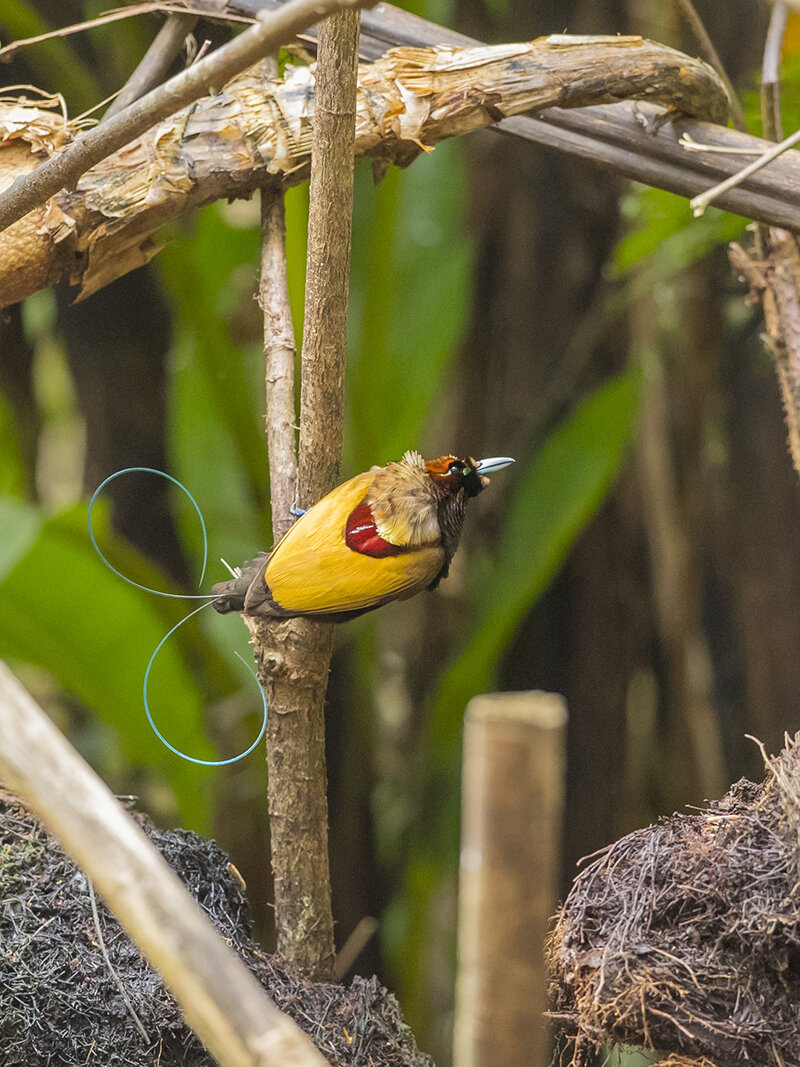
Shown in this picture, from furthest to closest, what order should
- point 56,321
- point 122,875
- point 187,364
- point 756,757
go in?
point 756,757 < point 56,321 < point 187,364 < point 122,875

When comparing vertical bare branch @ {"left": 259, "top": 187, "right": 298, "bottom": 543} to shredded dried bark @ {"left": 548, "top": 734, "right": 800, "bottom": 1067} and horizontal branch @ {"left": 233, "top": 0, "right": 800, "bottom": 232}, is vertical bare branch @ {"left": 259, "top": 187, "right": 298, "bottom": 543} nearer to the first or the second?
horizontal branch @ {"left": 233, "top": 0, "right": 800, "bottom": 232}

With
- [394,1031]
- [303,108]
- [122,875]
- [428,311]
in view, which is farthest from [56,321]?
[122,875]

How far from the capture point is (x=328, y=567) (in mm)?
1031

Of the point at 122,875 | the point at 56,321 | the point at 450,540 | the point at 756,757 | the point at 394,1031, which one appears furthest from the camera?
the point at 756,757

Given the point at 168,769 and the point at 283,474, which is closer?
the point at 283,474

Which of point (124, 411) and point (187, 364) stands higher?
point (187, 364)

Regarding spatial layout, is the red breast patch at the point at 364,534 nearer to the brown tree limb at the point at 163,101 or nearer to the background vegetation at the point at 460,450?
the brown tree limb at the point at 163,101

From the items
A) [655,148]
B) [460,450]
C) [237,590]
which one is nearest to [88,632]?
[237,590]

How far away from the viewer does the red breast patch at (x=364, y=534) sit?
3.44 ft

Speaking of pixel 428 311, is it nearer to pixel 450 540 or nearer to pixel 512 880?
pixel 450 540

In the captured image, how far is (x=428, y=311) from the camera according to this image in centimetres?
205

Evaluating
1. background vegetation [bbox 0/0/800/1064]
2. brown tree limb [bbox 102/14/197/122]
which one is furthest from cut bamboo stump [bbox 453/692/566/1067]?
background vegetation [bbox 0/0/800/1064]

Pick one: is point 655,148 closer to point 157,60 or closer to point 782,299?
→ point 782,299

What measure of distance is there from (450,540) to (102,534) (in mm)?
633
